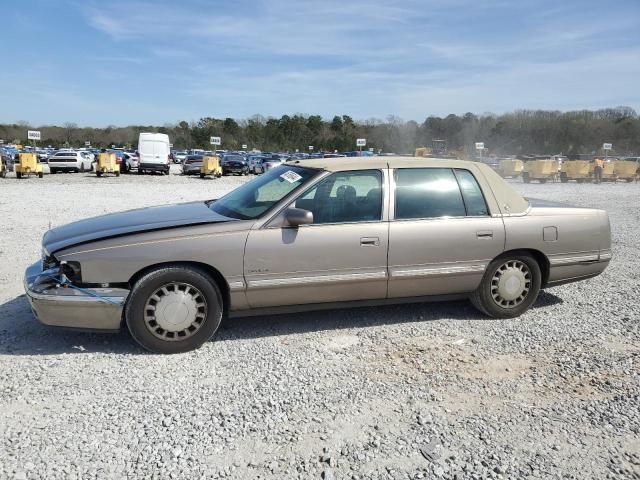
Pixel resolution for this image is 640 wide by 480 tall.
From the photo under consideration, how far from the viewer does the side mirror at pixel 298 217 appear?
13.3 ft

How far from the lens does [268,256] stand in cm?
406

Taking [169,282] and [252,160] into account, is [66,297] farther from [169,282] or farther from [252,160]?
[252,160]

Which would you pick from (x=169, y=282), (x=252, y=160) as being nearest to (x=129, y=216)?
(x=169, y=282)

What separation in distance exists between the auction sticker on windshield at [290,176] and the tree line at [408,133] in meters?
57.2

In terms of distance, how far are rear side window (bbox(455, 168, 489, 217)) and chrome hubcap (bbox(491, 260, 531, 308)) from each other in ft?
1.88

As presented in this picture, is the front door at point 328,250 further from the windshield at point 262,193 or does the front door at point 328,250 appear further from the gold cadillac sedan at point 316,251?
the windshield at point 262,193

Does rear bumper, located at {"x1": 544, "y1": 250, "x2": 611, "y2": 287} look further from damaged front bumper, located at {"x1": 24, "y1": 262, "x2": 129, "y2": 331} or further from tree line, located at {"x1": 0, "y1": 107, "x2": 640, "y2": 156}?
tree line, located at {"x1": 0, "y1": 107, "x2": 640, "y2": 156}

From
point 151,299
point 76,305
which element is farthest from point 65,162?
point 151,299

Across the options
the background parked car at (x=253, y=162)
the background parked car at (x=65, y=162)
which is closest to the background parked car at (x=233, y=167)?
the background parked car at (x=253, y=162)

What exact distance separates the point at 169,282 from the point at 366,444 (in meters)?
1.97

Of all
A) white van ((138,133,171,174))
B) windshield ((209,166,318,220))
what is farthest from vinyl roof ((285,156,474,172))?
white van ((138,133,171,174))

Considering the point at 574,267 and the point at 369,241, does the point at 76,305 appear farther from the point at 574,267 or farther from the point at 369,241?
the point at 574,267

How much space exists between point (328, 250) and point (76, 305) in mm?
1960

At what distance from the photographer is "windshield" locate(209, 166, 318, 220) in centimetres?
432
